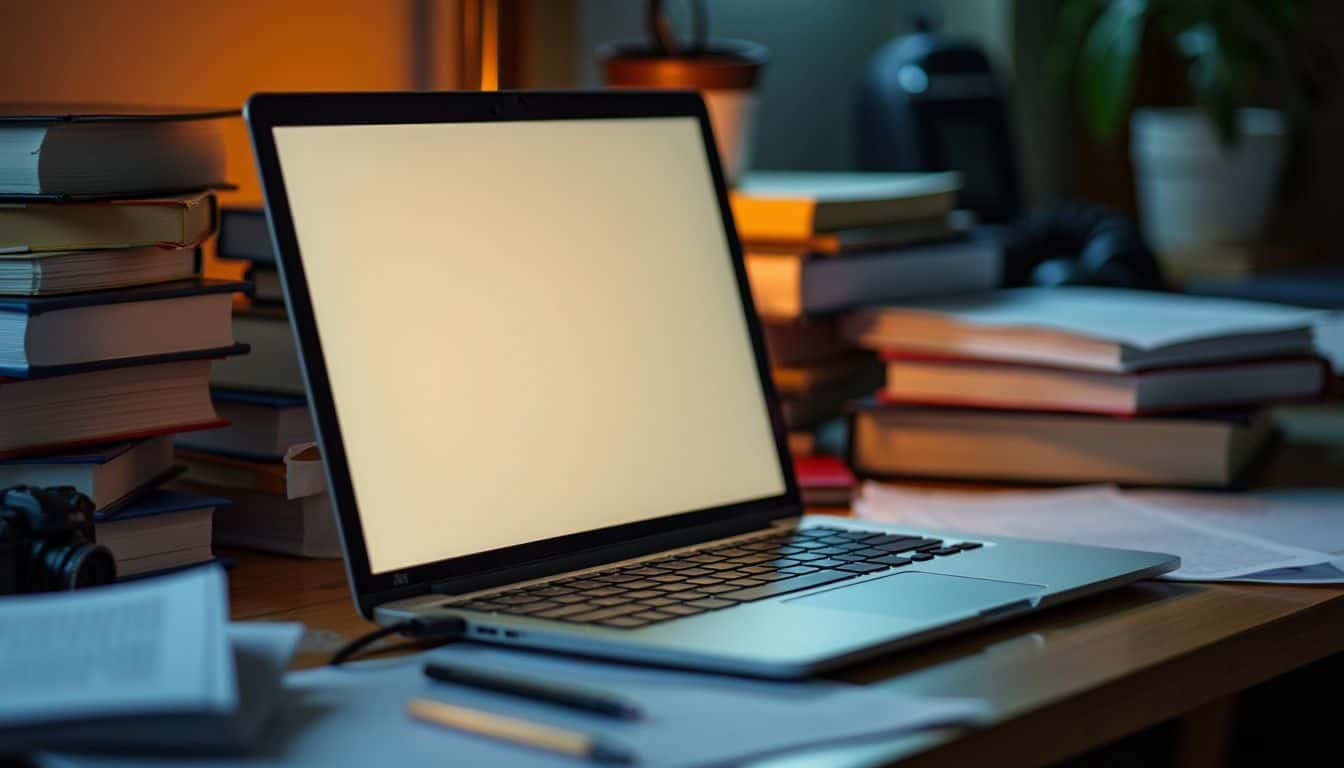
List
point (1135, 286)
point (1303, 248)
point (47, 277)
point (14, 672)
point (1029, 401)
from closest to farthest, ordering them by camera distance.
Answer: point (14, 672), point (47, 277), point (1029, 401), point (1135, 286), point (1303, 248)

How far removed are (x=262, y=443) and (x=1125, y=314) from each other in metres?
0.72

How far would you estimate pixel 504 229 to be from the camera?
0.90 meters

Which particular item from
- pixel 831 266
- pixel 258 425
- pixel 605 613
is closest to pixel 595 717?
pixel 605 613

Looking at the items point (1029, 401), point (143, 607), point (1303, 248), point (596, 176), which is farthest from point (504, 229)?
point (1303, 248)

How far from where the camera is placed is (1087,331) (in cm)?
123

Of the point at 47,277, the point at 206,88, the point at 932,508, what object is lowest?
the point at 932,508

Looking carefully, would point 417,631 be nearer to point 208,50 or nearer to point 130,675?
point 130,675

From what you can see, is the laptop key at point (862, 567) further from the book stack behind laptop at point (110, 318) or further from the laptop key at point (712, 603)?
the book stack behind laptop at point (110, 318)

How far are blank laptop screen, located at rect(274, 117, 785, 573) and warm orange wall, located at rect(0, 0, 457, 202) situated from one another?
33 centimetres

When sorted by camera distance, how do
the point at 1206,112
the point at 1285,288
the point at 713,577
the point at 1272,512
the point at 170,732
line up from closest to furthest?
1. the point at 170,732
2. the point at 713,577
3. the point at 1272,512
4. the point at 1285,288
5. the point at 1206,112

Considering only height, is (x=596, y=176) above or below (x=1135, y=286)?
above

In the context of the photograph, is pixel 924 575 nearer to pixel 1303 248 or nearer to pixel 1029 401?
pixel 1029 401

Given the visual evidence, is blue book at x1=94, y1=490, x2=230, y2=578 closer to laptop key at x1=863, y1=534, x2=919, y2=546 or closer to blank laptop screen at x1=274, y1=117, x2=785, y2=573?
blank laptop screen at x1=274, y1=117, x2=785, y2=573

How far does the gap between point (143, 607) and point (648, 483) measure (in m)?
0.36
